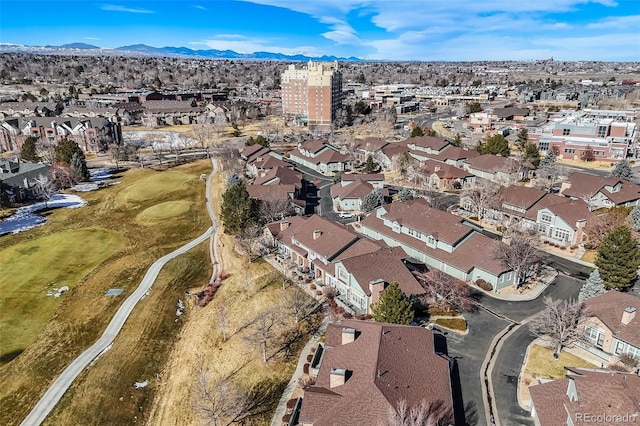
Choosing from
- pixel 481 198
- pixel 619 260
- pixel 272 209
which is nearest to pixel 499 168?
pixel 481 198

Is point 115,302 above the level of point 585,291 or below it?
below

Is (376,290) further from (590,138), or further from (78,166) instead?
(590,138)

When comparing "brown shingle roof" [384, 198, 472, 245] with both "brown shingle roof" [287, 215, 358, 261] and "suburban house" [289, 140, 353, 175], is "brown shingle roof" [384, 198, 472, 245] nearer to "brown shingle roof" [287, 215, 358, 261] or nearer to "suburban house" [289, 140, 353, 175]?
"brown shingle roof" [287, 215, 358, 261]

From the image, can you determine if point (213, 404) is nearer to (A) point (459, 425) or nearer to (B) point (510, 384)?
(A) point (459, 425)

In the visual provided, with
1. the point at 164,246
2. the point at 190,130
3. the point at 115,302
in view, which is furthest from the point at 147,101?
the point at 115,302

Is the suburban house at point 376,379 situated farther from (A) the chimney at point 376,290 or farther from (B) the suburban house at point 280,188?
(B) the suburban house at point 280,188

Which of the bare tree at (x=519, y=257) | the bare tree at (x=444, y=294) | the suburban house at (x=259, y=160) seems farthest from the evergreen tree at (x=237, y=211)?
the bare tree at (x=519, y=257)

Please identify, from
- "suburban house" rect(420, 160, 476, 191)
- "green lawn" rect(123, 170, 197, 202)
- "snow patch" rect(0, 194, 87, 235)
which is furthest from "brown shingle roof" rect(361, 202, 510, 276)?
"snow patch" rect(0, 194, 87, 235)
